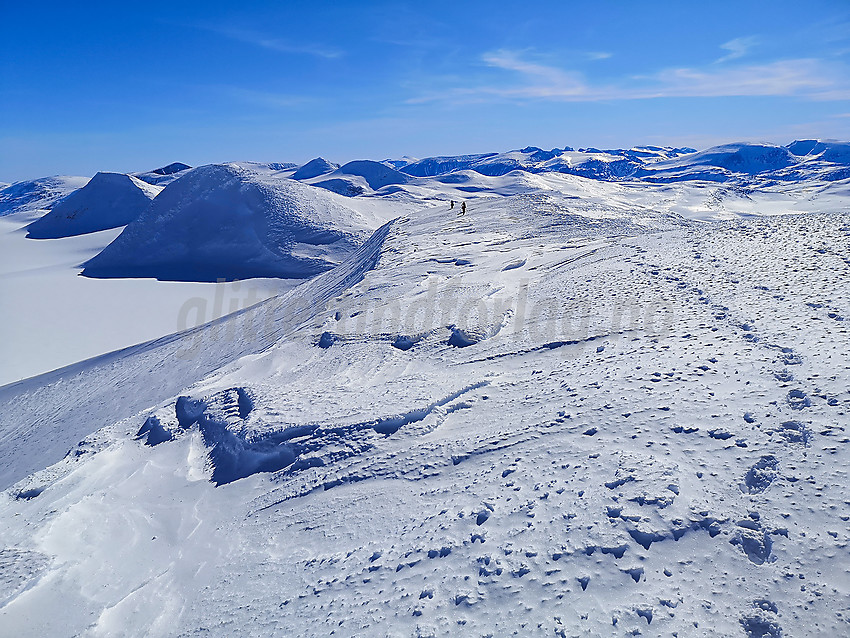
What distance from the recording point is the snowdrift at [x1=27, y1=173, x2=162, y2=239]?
219 ft

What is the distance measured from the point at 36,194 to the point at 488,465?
167 meters

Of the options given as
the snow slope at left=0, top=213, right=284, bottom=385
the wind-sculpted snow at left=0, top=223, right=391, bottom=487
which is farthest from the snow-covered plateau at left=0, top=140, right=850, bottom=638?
the snow slope at left=0, top=213, right=284, bottom=385

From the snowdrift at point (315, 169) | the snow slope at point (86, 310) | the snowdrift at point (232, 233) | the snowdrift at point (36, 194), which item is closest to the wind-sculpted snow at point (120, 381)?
the snow slope at point (86, 310)

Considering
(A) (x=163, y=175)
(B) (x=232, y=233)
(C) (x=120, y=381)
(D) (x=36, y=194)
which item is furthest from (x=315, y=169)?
(C) (x=120, y=381)

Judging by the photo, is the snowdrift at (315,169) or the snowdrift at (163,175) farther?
the snowdrift at (315,169)

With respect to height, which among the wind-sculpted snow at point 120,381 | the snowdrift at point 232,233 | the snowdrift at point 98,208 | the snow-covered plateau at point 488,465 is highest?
the snowdrift at point 98,208

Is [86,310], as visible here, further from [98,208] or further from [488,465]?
[98,208]

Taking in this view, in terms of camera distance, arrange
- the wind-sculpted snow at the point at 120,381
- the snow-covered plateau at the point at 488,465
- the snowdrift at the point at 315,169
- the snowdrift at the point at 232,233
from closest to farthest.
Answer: the snow-covered plateau at the point at 488,465
the wind-sculpted snow at the point at 120,381
the snowdrift at the point at 232,233
the snowdrift at the point at 315,169

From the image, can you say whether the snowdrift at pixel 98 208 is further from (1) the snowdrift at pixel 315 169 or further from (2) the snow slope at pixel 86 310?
(1) the snowdrift at pixel 315 169

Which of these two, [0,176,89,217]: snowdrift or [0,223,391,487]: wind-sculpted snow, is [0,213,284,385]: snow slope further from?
[0,176,89,217]: snowdrift

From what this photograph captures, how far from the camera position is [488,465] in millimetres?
6258

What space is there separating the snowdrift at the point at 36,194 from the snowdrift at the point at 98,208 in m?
55.4

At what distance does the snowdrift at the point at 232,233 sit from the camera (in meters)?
38.7

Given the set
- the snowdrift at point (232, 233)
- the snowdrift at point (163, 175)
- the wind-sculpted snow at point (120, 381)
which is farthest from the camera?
the snowdrift at point (163, 175)
